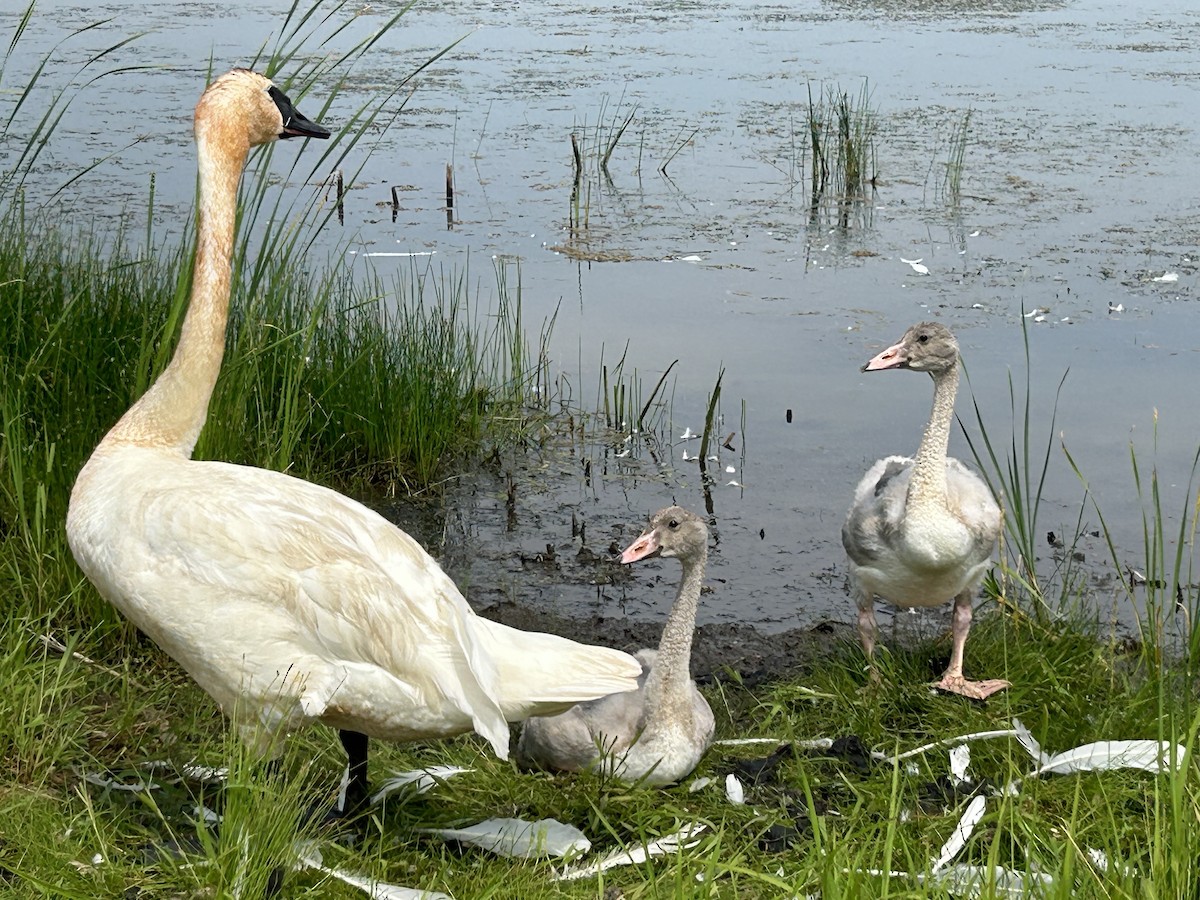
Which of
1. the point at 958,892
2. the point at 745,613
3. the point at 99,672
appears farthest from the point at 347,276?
the point at 958,892

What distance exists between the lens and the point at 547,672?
3.67 meters

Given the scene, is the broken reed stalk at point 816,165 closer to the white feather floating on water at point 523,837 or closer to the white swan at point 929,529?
the white swan at point 929,529

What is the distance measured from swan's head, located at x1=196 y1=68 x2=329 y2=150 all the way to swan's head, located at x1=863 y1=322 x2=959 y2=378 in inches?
97.5

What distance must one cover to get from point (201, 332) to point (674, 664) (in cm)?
176

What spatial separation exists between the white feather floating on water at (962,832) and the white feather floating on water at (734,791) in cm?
63

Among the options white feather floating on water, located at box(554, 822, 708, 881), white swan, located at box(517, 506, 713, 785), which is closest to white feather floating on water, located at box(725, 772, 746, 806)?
white swan, located at box(517, 506, 713, 785)

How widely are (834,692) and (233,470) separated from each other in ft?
7.83

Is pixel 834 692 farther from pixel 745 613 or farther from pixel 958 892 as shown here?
pixel 958 892

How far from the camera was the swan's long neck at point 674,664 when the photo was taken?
439 cm

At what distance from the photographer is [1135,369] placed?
873 cm

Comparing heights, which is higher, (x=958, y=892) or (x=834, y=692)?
(x=958, y=892)

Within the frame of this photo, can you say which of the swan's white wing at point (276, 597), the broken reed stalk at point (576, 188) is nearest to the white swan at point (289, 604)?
the swan's white wing at point (276, 597)

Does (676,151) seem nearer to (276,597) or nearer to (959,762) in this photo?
(959,762)

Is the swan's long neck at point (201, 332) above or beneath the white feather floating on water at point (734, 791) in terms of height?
above
